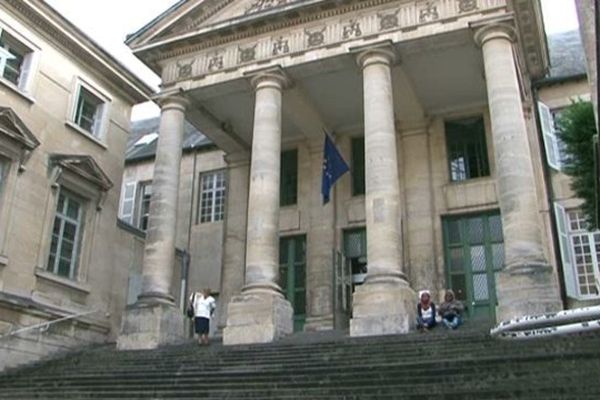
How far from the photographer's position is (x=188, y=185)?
24.1m

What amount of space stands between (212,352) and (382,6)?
10015 millimetres

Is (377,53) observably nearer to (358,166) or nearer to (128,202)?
(358,166)

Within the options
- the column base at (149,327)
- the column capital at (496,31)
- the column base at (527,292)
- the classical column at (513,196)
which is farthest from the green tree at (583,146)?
the column base at (149,327)

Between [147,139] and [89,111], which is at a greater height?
[147,139]

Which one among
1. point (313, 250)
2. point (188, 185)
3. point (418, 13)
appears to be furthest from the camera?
point (188, 185)

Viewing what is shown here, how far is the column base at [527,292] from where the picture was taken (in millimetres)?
12172

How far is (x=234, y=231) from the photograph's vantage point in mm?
21625

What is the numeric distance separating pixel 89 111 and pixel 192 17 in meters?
4.46

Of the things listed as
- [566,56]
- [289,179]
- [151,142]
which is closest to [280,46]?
[289,179]

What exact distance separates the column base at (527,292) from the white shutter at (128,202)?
16.2m

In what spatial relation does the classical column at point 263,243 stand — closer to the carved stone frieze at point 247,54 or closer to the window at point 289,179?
the carved stone frieze at point 247,54

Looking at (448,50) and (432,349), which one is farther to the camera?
(448,50)

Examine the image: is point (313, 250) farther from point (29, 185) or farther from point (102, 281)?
point (29, 185)

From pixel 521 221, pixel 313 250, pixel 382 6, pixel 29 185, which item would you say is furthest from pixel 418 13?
pixel 29 185
